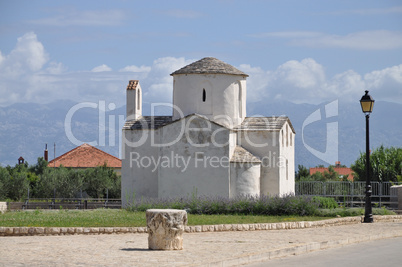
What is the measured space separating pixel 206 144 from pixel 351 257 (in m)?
20.1

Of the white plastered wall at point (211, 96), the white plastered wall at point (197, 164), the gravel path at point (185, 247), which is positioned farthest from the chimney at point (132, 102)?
the gravel path at point (185, 247)

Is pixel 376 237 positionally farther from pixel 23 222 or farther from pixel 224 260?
pixel 23 222

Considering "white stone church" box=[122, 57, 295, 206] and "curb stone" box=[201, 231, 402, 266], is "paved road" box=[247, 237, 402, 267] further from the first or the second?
"white stone church" box=[122, 57, 295, 206]

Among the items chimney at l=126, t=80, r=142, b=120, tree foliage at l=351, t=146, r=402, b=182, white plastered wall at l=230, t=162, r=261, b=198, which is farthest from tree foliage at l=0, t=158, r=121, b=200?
tree foliage at l=351, t=146, r=402, b=182

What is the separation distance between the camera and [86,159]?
7838cm

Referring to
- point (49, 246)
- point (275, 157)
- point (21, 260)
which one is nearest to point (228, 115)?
point (275, 157)

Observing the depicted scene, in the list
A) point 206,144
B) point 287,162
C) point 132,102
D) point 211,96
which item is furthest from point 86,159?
point 206,144

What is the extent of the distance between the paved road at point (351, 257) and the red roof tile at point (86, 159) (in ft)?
202

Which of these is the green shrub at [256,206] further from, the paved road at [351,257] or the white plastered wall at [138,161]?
the white plastered wall at [138,161]

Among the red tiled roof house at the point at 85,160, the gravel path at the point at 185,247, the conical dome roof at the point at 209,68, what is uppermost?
the conical dome roof at the point at 209,68

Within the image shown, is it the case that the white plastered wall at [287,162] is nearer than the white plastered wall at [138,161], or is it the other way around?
the white plastered wall at [287,162]

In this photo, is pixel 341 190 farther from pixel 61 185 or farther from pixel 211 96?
pixel 61 185

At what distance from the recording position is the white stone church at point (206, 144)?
33.3 metres

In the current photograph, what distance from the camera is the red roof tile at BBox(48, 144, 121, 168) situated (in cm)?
7679
